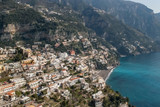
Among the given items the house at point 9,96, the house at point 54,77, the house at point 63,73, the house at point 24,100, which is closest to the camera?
the house at point 9,96

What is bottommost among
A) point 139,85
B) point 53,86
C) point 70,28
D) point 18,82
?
point 139,85

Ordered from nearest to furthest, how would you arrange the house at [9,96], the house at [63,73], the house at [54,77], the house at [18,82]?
the house at [9,96] < the house at [18,82] < the house at [54,77] < the house at [63,73]

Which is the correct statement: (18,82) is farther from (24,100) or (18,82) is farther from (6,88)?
(24,100)

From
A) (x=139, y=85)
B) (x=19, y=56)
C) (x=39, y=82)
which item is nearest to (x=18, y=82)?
(x=39, y=82)

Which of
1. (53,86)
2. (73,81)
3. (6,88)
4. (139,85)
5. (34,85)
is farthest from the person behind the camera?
(139,85)

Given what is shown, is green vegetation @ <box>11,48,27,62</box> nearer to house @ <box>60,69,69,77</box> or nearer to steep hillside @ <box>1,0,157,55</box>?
house @ <box>60,69,69,77</box>

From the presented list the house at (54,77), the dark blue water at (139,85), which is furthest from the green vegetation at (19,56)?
the dark blue water at (139,85)

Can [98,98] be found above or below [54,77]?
below

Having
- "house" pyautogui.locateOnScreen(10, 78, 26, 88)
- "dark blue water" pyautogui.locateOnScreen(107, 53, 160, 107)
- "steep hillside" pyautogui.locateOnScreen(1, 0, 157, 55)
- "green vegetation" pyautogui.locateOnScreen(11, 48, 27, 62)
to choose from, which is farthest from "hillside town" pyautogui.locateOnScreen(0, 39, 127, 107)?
"steep hillside" pyautogui.locateOnScreen(1, 0, 157, 55)

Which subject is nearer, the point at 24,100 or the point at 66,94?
the point at 24,100

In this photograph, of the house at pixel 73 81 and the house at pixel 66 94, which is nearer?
the house at pixel 66 94

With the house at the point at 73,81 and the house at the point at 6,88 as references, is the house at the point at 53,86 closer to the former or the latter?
the house at the point at 73,81

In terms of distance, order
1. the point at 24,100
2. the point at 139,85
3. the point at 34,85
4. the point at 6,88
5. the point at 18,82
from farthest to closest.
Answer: the point at 139,85, the point at 34,85, the point at 18,82, the point at 6,88, the point at 24,100
